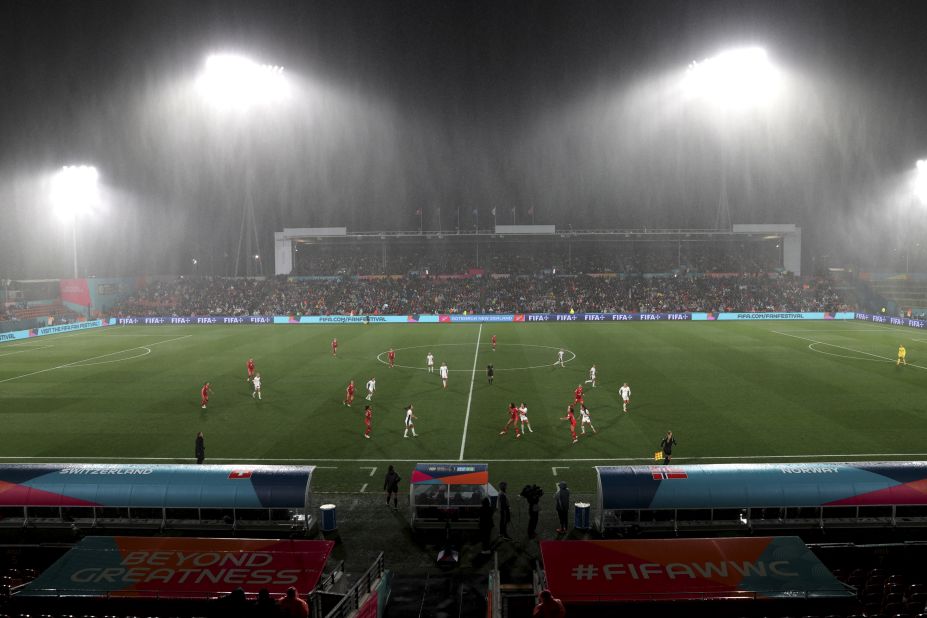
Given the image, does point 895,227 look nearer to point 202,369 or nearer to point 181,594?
point 202,369

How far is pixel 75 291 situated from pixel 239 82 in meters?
37.0

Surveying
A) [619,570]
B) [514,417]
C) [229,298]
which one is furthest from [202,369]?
[229,298]

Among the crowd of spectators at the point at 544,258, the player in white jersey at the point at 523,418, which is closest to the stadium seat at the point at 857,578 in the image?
the player in white jersey at the point at 523,418

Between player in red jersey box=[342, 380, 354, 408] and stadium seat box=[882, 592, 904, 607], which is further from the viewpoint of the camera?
player in red jersey box=[342, 380, 354, 408]

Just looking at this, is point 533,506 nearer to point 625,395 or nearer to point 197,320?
point 625,395

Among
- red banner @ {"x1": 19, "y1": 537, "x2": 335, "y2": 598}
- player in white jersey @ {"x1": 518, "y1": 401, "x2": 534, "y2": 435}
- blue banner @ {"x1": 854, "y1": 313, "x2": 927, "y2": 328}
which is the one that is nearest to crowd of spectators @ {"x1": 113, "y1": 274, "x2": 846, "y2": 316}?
blue banner @ {"x1": 854, "y1": 313, "x2": 927, "y2": 328}


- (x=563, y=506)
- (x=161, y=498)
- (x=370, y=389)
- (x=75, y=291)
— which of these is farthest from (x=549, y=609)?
(x=75, y=291)

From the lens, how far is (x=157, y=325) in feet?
222

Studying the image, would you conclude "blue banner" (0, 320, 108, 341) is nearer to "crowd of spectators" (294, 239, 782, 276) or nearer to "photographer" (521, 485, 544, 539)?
"crowd of spectators" (294, 239, 782, 276)

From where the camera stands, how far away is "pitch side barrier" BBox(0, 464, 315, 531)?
14.5 m

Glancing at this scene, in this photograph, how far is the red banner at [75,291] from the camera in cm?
7012

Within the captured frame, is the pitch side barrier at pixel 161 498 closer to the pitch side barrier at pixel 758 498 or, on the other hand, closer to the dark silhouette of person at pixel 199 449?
the dark silhouette of person at pixel 199 449

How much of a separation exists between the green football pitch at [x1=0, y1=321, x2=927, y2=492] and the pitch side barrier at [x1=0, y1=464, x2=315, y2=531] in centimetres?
370

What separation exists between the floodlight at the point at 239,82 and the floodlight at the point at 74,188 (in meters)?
22.5
